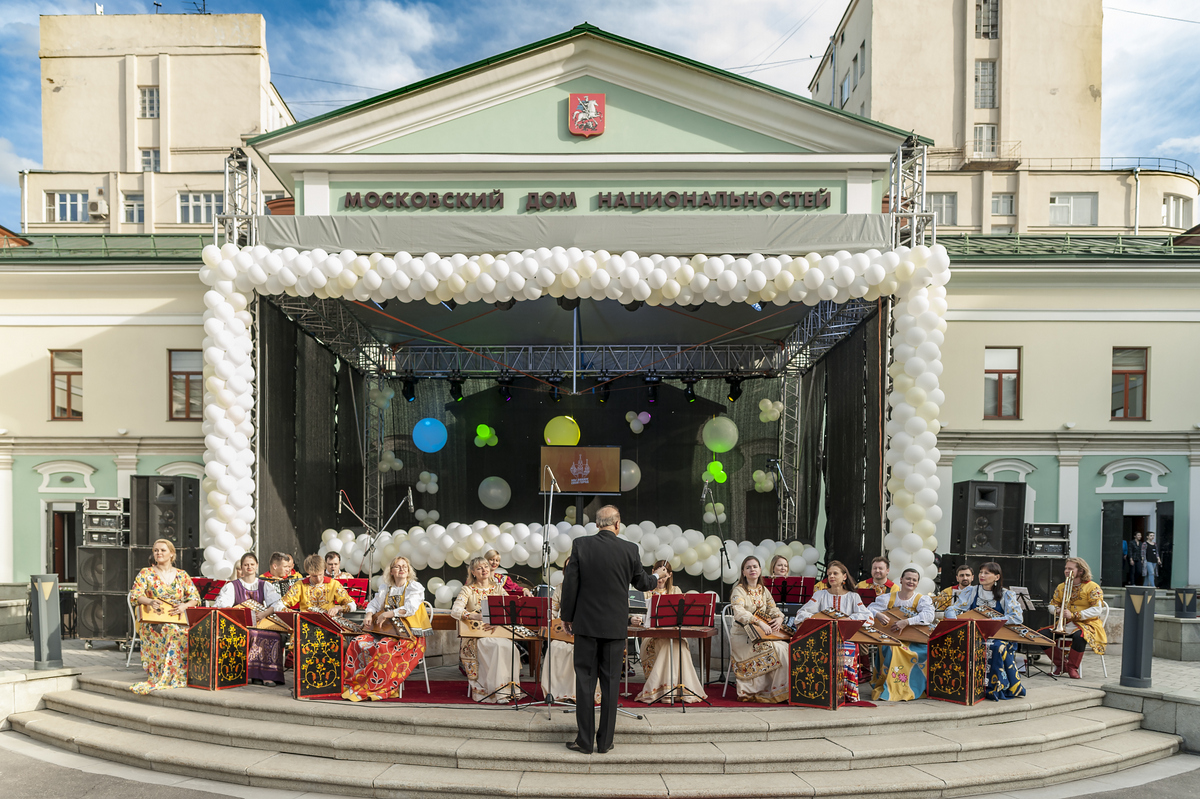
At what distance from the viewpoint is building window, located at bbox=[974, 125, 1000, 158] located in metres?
33.3

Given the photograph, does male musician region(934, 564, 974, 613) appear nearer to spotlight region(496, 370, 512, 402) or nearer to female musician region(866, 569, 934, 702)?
female musician region(866, 569, 934, 702)

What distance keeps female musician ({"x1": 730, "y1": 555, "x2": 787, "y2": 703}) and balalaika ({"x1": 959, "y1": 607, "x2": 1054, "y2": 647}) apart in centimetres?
187

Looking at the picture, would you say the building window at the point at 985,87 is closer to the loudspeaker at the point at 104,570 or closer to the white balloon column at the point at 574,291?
the white balloon column at the point at 574,291

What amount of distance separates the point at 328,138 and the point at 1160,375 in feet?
48.3

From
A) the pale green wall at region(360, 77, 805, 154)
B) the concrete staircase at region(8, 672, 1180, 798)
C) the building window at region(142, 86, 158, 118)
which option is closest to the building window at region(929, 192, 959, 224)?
the pale green wall at region(360, 77, 805, 154)

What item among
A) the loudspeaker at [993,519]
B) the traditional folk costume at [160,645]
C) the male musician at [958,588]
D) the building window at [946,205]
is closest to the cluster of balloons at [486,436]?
the traditional folk costume at [160,645]

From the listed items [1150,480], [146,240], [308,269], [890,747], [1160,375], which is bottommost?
[890,747]

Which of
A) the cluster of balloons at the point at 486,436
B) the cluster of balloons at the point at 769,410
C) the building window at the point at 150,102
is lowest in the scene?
the cluster of balloons at the point at 486,436

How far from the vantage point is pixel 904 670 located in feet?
24.7

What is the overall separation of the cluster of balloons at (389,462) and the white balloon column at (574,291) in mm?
5436

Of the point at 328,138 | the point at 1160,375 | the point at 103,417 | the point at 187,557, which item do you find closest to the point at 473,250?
the point at 328,138

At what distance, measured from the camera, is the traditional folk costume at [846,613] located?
734 centimetres

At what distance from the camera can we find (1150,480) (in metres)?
14.4

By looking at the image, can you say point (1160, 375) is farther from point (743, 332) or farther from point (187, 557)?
point (187, 557)
